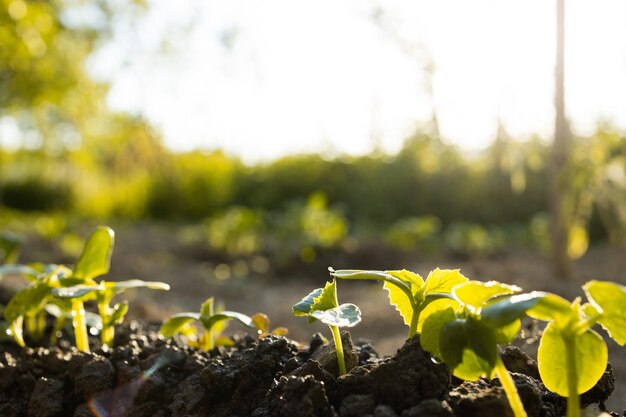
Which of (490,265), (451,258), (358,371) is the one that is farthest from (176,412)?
(451,258)

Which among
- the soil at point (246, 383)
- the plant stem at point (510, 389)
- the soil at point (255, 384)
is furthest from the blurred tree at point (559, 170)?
the plant stem at point (510, 389)

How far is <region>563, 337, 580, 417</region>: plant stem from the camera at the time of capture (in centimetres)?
107

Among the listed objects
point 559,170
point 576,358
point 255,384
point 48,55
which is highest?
point 48,55

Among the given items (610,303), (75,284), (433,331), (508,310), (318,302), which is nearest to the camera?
(508,310)

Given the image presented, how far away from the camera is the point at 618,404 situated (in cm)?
262

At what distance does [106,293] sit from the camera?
171 centimetres

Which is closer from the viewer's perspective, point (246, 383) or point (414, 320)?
point (414, 320)

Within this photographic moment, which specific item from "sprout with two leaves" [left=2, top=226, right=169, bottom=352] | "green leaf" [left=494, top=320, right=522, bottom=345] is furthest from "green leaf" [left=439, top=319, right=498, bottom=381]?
"sprout with two leaves" [left=2, top=226, right=169, bottom=352]

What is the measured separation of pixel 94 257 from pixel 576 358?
1238mm

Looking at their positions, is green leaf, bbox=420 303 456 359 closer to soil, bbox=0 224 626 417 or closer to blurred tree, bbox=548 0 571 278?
soil, bbox=0 224 626 417

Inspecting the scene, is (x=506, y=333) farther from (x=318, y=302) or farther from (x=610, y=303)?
(x=318, y=302)

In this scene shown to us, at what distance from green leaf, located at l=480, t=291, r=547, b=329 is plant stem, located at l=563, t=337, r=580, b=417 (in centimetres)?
15

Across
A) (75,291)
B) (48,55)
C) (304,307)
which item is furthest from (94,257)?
(48,55)

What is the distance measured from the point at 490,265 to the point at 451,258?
1052 mm
